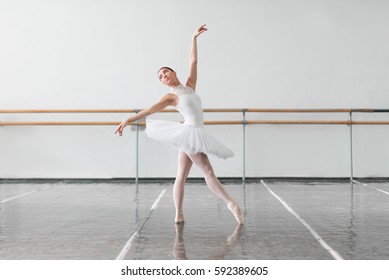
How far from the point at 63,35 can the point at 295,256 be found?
5932 mm

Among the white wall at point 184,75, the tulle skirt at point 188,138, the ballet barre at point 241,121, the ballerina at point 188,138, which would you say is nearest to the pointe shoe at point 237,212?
the ballerina at point 188,138

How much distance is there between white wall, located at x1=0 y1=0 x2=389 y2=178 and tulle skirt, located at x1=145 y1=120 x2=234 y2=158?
152 inches

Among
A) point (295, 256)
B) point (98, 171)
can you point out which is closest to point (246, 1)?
point (98, 171)

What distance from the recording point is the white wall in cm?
780

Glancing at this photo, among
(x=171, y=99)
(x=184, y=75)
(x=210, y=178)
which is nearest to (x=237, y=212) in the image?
(x=210, y=178)

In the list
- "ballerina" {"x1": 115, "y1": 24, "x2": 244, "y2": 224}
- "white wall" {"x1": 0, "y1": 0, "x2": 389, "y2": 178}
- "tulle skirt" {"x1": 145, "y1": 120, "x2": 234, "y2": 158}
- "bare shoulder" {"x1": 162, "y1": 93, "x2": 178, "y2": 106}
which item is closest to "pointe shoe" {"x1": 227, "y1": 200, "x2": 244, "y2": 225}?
"ballerina" {"x1": 115, "y1": 24, "x2": 244, "y2": 224}

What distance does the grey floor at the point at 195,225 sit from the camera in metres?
2.86

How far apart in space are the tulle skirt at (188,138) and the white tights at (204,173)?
0.28 ft

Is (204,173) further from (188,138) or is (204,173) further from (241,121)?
(241,121)

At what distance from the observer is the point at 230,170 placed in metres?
7.80

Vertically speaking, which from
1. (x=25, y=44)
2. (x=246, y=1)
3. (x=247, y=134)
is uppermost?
(x=246, y=1)
